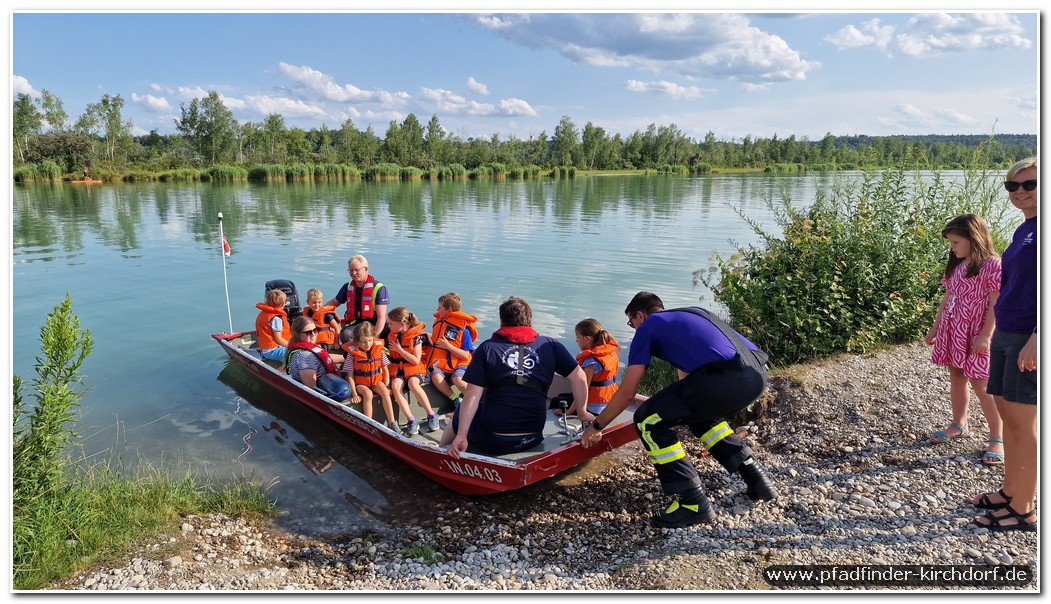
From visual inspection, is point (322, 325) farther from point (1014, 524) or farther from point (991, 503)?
point (1014, 524)

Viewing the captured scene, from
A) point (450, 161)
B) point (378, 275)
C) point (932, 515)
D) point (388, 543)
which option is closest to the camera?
point (932, 515)

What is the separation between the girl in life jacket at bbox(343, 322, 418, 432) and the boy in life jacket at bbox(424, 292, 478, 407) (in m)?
0.58

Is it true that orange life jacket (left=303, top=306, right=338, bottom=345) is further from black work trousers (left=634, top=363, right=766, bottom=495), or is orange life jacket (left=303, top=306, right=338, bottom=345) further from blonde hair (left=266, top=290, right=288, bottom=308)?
black work trousers (left=634, top=363, right=766, bottom=495)

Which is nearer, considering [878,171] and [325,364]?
[325,364]

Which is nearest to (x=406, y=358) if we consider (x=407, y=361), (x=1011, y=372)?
(x=407, y=361)

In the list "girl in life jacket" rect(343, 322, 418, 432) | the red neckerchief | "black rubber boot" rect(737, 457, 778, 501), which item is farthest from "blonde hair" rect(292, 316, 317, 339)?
"black rubber boot" rect(737, 457, 778, 501)

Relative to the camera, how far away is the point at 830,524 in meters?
4.40

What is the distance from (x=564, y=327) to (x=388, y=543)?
Answer: 681 cm

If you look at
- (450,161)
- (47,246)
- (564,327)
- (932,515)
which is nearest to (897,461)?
(932,515)

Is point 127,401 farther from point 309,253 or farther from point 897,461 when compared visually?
point 309,253

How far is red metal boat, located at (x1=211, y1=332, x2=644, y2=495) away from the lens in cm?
506

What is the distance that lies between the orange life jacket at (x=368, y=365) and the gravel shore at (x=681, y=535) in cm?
184

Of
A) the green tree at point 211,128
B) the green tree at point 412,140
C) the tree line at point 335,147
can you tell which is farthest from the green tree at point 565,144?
the green tree at point 211,128

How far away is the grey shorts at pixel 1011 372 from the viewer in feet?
12.2
